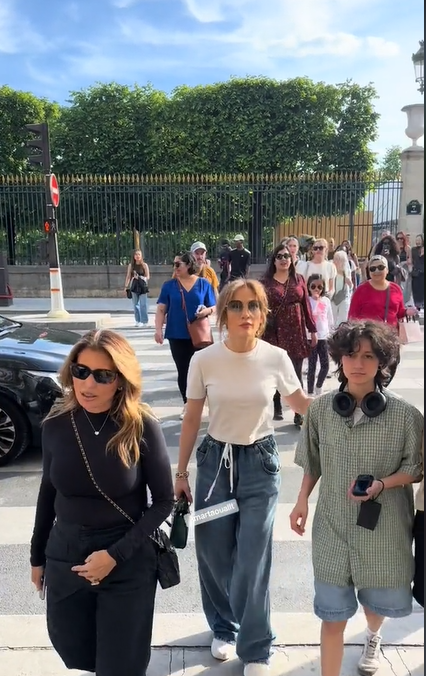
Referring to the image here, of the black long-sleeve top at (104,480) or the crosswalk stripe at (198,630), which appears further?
the crosswalk stripe at (198,630)

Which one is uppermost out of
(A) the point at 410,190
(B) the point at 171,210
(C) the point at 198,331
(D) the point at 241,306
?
(A) the point at 410,190

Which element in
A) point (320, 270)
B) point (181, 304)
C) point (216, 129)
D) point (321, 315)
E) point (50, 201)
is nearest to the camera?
point (181, 304)

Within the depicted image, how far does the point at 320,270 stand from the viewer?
7336 mm

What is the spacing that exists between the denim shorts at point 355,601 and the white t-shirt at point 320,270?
18.0 feet

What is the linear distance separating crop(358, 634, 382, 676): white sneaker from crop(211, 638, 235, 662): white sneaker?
541 millimetres

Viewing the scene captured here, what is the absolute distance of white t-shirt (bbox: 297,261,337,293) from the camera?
731cm

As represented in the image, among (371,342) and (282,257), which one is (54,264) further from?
(371,342)

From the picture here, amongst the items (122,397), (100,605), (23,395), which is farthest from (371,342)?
(23,395)

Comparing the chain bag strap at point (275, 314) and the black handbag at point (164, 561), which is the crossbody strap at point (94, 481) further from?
the chain bag strap at point (275, 314)

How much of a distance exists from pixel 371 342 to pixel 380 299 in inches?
148

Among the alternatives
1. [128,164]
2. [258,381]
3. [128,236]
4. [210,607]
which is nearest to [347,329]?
[258,381]

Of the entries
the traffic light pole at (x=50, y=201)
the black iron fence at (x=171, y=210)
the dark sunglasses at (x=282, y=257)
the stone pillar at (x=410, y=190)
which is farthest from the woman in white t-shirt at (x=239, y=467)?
the stone pillar at (x=410, y=190)

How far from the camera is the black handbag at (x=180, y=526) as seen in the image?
2.29 metres

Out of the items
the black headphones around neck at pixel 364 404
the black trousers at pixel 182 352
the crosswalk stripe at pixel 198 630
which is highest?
the black headphones around neck at pixel 364 404
